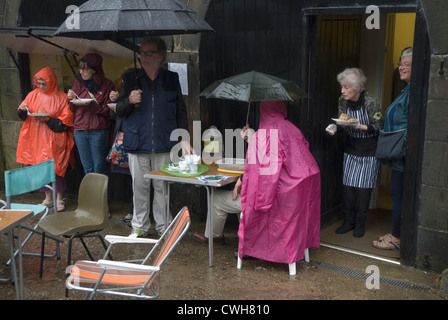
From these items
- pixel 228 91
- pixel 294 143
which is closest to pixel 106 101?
pixel 228 91

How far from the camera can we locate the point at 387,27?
664 cm

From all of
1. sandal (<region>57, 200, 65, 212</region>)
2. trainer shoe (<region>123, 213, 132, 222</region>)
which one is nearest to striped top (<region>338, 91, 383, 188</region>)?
trainer shoe (<region>123, 213, 132, 222</region>)

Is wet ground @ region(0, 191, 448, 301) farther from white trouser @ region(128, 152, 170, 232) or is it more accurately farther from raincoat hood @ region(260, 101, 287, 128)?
raincoat hood @ region(260, 101, 287, 128)

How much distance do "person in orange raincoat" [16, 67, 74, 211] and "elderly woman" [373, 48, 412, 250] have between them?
395cm

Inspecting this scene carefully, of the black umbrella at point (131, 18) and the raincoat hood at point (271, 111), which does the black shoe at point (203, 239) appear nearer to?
the raincoat hood at point (271, 111)

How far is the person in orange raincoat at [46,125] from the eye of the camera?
21.4 ft

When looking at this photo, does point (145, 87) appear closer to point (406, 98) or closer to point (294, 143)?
point (294, 143)

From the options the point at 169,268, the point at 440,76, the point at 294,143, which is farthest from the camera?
→ the point at 169,268

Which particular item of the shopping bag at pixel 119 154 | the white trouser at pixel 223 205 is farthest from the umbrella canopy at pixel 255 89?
the shopping bag at pixel 119 154

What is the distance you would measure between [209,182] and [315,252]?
4.84 ft

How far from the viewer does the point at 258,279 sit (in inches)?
183

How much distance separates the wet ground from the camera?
171 inches

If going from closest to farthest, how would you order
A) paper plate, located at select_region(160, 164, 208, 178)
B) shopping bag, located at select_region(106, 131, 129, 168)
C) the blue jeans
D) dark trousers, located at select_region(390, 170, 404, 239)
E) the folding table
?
1. the folding table
2. paper plate, located at select_region(160, 164, 208, 178)
3. dark trousers, located at select_region(390, 170, 404, 239)
4. shopping bag, located at select_region(106, 131, 129, 168)
5. the blue jeans

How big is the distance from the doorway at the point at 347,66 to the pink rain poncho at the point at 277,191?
0.94 metres
